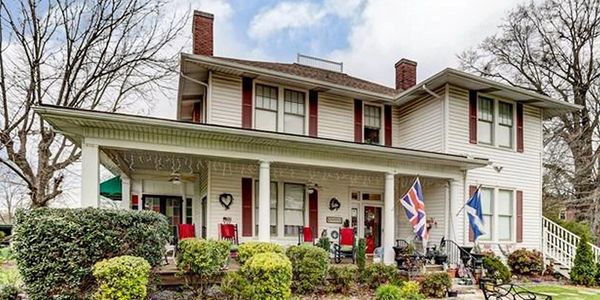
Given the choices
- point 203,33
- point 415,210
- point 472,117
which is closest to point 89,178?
point 203,33

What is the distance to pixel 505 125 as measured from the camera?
15445mm

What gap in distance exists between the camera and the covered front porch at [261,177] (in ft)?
30.2

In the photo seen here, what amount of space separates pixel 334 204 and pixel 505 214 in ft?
19.9

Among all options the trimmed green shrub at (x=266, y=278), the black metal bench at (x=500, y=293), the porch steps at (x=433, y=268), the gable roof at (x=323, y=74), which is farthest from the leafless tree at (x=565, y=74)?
the trimmed green shrub at (x=266, y=278)

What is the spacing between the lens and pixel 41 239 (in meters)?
6.91

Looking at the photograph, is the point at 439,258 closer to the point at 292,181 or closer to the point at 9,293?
the point at 292,181

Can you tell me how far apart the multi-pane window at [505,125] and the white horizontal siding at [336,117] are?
17.1 ft

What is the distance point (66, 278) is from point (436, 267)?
9.33 m

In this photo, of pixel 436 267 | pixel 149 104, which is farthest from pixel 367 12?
pixel 436 267

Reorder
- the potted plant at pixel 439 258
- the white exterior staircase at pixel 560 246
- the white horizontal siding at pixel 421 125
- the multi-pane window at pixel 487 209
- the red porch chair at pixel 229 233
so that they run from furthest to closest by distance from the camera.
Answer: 1. the white exterior staircase at pixel 560 246
2. the multi-pane window at pixel 487 209
3. the white horizontal siding at pixel 421 125
4. the potted plant at pixel 439 258
5. the red porch chair at pixel 229 233

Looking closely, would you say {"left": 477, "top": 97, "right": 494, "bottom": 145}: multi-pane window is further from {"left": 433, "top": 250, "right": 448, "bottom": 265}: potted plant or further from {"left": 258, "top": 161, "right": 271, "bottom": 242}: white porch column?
{"left": 258, "top": 161, "right": 271, "bottom": 242}: white porch column

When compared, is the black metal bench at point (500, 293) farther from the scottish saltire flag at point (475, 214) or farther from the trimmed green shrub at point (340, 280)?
the trimmed green shrub at point (340, 280)

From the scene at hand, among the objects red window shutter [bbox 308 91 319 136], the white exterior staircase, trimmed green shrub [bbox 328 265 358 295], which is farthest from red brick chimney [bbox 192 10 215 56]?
the white exterior staircase

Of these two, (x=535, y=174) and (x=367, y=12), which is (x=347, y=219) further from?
(x=367, y=12)
